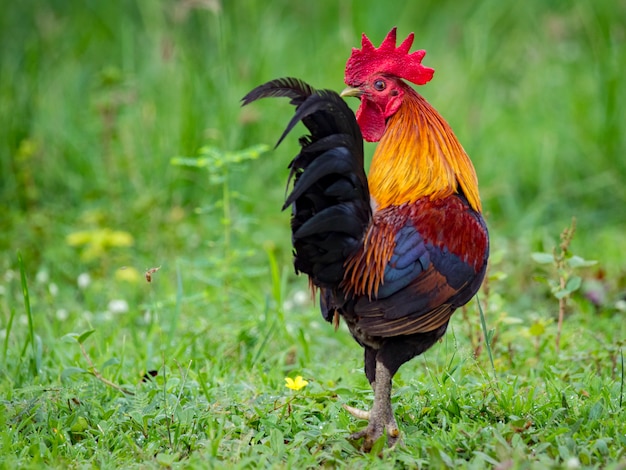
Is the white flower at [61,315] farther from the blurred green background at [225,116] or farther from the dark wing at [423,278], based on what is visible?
the dark wing at [423,278]

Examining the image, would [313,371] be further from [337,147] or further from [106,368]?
[337,147]

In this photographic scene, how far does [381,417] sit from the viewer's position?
9.78 feet

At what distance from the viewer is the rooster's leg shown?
9.73 feet

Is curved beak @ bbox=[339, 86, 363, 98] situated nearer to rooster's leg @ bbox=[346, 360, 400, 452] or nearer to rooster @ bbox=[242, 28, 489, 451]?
rooster @ bbox=[242, 28, 489, 451]

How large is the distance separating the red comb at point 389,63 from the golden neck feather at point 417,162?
91mm

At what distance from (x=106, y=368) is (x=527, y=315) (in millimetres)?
2388

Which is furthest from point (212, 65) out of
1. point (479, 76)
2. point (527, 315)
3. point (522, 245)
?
point (527, 315)

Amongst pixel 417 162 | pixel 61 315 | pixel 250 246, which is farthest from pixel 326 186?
pixel 250 246

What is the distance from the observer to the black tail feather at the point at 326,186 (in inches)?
108

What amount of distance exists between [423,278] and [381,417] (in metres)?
0.57

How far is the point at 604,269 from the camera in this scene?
513 centimetres

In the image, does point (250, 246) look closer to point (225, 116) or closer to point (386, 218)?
point (225, 116)

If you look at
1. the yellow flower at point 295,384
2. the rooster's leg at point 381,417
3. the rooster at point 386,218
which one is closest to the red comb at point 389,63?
the rooster at point 386,218

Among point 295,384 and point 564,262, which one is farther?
point 564,262
